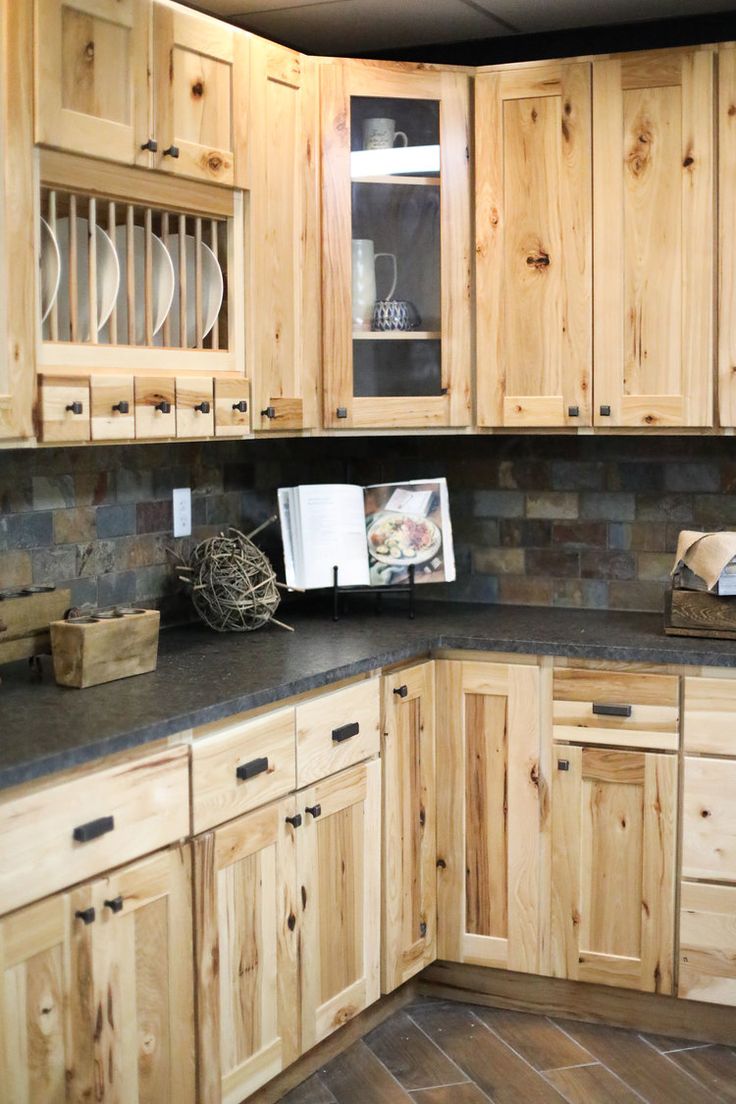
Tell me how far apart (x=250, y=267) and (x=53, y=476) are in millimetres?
641

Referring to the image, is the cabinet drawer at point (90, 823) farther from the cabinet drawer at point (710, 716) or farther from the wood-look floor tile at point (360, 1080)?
the cabinet drawer at point (710, 716)

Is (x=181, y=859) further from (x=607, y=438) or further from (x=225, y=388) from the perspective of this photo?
(x=607, y=438)

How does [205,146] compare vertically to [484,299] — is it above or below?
above

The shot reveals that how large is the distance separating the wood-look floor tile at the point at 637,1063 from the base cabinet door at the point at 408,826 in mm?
415

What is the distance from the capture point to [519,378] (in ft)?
10.9

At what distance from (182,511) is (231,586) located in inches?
12.7

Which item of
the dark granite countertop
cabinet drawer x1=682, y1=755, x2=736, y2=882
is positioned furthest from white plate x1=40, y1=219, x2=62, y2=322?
cabinet drawer x1=682, y1=755, x2=736, y2=882

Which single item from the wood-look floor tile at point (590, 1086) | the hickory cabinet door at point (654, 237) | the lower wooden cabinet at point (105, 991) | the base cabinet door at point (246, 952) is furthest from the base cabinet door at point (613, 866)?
the lower wooden cabinet at point (105, 991)

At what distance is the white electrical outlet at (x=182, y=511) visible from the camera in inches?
132

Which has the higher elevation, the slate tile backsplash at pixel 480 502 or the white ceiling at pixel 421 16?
the white ceiling at pixel 421 16

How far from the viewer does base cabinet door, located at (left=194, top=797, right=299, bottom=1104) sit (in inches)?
96.3

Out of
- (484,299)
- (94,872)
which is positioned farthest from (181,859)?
(484,299)

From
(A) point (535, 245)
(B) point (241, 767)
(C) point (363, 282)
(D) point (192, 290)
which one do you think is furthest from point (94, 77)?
(B) point (241, 767)

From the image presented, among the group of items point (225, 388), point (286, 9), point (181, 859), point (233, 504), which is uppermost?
point (286, 9)
